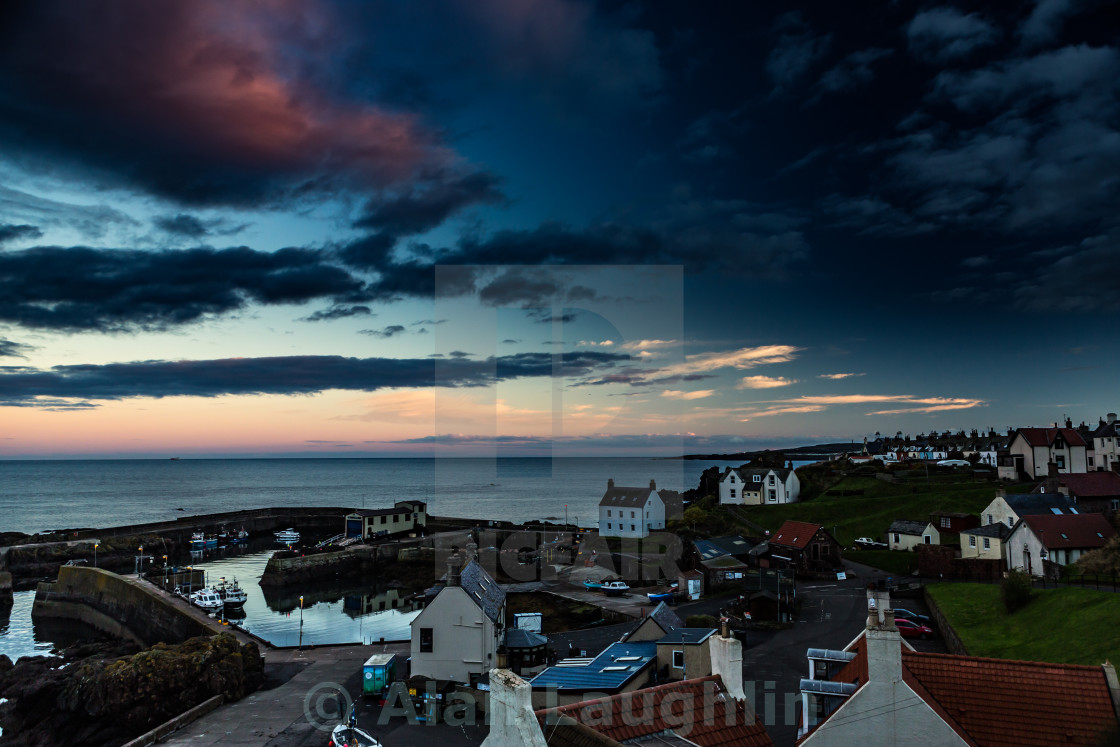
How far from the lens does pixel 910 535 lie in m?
55.2

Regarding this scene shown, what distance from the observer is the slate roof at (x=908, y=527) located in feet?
179

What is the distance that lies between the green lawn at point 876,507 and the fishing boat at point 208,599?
51432 mm

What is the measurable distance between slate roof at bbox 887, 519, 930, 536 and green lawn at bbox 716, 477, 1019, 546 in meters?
3.97

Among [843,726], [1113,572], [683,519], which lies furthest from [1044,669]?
[683,519]

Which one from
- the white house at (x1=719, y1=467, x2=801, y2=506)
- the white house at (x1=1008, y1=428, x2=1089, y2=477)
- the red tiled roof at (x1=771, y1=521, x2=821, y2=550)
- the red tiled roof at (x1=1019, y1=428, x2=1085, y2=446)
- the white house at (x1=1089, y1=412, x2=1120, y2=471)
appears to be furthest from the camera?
the white house at (x1=719, y1=467, x2=801, y2=506)

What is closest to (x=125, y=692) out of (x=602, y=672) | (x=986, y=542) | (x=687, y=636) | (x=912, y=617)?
(x=602, y=672)

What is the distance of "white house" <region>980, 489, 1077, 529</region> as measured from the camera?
155ft

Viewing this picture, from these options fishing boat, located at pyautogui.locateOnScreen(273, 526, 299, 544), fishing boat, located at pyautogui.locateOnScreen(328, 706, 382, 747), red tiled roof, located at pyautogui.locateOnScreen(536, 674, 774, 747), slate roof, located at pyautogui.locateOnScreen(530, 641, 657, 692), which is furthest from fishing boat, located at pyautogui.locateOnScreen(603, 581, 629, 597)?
fishing boat, located at pyautogui.locateOnScreen(273, 526, 299, 544)

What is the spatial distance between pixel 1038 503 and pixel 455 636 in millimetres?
44573

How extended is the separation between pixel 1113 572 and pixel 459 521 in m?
74.3

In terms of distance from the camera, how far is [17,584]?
6544 cm

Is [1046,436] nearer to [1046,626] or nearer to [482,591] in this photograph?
[1046,626]

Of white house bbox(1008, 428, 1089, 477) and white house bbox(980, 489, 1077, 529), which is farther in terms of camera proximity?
white house bbox(1008, 428, 1089, 477)

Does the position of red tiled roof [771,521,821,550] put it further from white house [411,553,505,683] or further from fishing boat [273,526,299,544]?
fishing boat [273,526,299,544]
